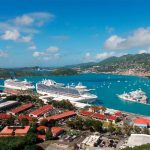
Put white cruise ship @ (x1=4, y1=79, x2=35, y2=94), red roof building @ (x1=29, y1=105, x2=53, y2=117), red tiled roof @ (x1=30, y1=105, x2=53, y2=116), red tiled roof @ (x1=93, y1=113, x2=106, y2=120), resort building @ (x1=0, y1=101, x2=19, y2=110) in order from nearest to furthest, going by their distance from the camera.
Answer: red tiled roof @ (x1=93, y1=113, x2=106, y2=120) < red roof building @ (x1=29, y1=105, x2=53, y2=117) < red tiled roof @ (x1=30, y1=105, x2=53, y2=116) < resort building @ (x1=0, y1=101, x2=19, y2=110) < white cruise ship @ (x1=4, y1=79, x2=35, y2=94)

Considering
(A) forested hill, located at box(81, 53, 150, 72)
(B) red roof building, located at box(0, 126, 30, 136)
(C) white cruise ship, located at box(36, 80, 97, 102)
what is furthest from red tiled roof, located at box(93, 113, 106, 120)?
(A) forested hill, located at box(81, 53, 150, 72)

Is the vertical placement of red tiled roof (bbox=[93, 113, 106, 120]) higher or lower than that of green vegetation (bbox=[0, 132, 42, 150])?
lower

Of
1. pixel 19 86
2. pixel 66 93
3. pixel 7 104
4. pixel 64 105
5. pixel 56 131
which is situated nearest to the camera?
pixel 56 131

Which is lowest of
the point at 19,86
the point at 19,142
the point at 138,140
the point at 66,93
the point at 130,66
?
the point at 138,140

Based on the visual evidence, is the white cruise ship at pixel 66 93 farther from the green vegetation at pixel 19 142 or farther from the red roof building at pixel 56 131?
the green vegetation at pixel 19 142

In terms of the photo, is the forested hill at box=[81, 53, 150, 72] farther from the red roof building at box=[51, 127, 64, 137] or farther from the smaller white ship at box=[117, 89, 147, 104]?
the red roof building at box=[51, 127, 64, 137]

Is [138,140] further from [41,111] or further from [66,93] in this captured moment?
[66,93]

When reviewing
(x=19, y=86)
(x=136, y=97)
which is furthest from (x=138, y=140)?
(x=19, y=86)

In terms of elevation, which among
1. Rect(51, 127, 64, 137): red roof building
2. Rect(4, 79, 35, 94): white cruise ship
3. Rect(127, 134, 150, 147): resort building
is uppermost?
Rect(4, 79, 35, 94): white cruise ship

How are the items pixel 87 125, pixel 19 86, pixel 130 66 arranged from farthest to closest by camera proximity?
pixel 130 66 < pixel 19 86 < pixel 87 125

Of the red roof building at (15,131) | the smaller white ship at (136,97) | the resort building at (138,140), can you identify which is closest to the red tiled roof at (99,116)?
the resort building at (138,140)

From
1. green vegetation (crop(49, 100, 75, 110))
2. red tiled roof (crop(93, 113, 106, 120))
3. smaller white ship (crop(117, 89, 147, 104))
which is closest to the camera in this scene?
red tiled roof (crop(93, 113, 106, 120))

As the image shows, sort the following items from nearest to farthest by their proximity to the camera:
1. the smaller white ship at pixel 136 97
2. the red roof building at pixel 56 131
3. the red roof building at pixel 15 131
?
1. the red roof building at pixel 15 131
2. the red roof building at pixel 56 131
3. the smaller white ship at pixel 136 97
